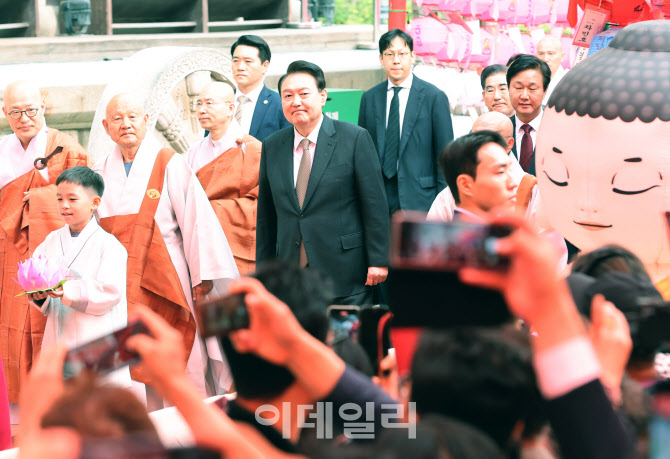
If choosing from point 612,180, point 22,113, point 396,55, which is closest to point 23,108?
point 22,113

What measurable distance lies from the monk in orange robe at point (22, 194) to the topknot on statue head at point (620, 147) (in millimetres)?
3000

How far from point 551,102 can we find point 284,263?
133 centimetres

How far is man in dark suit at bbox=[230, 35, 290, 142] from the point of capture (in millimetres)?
6051

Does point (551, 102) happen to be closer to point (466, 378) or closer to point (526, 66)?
point (466, 378)

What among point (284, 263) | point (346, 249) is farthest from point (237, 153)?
point (284, 263)

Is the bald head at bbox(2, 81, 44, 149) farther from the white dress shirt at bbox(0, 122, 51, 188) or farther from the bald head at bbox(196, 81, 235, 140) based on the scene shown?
the bald head at bbox(196, 81, 235, 140)

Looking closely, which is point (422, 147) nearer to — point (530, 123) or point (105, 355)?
point (530, 123)

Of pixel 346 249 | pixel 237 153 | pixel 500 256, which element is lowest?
pixel 346 249

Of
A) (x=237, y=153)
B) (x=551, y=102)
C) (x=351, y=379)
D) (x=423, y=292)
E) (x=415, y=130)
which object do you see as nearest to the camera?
(x=423, y=292)

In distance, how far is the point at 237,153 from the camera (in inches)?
211

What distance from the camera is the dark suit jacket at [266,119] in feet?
19.8

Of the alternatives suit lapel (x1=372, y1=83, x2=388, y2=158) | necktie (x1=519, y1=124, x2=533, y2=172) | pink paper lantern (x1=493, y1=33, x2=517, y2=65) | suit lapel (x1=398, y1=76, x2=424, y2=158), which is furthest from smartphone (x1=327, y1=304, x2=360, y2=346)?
pink paper lantern (x1=493, y1=33, x2=517, y2=65)

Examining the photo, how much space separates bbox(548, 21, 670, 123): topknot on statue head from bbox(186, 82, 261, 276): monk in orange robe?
277 centimetres

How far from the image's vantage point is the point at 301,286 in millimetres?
1797
